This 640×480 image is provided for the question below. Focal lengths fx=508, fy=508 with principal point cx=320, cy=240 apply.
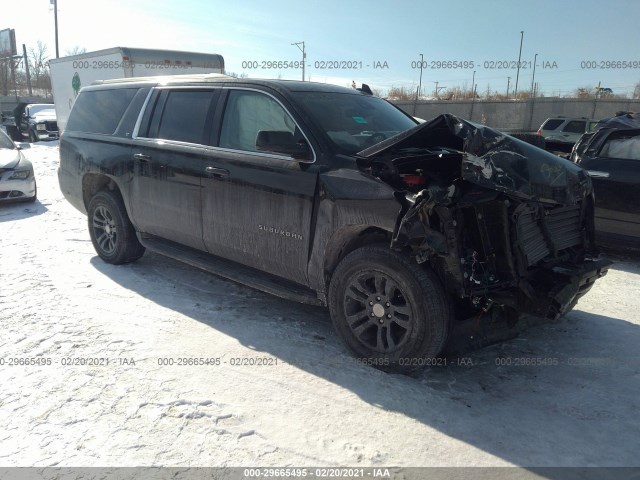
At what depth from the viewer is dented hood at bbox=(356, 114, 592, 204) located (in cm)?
318

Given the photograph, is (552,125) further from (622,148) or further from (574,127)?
(622,148)

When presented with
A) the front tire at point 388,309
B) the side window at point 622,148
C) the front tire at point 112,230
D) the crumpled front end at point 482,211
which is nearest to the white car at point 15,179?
the front tire at point 112,230

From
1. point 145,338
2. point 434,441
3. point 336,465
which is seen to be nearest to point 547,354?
point 434,441

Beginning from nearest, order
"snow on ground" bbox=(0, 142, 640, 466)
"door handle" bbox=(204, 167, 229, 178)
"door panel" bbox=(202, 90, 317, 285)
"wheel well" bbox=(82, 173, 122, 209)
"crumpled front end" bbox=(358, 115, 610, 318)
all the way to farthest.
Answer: "snow on ground" bbox=(0, 142, 640, 466)
"crumpled front end" bbox=(358, 115, 610, 318)
"door panel" bbox=(202, 90, 317, 285)
"door handle" bbox=(204, 167, 229, 178)
"wheel well" bbox=(82, 173, 122, 209)

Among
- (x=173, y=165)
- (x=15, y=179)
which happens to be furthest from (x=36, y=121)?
(x=173, y=165)

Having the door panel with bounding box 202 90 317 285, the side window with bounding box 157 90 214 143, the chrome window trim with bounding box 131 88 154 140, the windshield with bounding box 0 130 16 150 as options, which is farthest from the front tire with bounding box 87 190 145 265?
the windshield with bounding box 0 130 16 150

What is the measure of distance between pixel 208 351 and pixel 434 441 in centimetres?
178

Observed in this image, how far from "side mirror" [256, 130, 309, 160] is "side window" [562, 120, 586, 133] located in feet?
57.8

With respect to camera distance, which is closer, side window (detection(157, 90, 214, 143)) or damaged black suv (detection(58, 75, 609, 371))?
damaged black suv (detection(58, 75, 609, 371))

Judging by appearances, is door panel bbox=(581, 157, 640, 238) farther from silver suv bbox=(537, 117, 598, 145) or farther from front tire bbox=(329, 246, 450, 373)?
silver suv bbox=(537, 117, 598, 145)

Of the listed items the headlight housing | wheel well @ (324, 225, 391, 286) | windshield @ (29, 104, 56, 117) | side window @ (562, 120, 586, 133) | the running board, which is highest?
side window @ (562, 120, 586, 133)

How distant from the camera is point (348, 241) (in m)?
3.67

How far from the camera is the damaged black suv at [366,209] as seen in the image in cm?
320

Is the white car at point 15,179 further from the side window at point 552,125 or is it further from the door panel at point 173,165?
the side window at point 552,125
